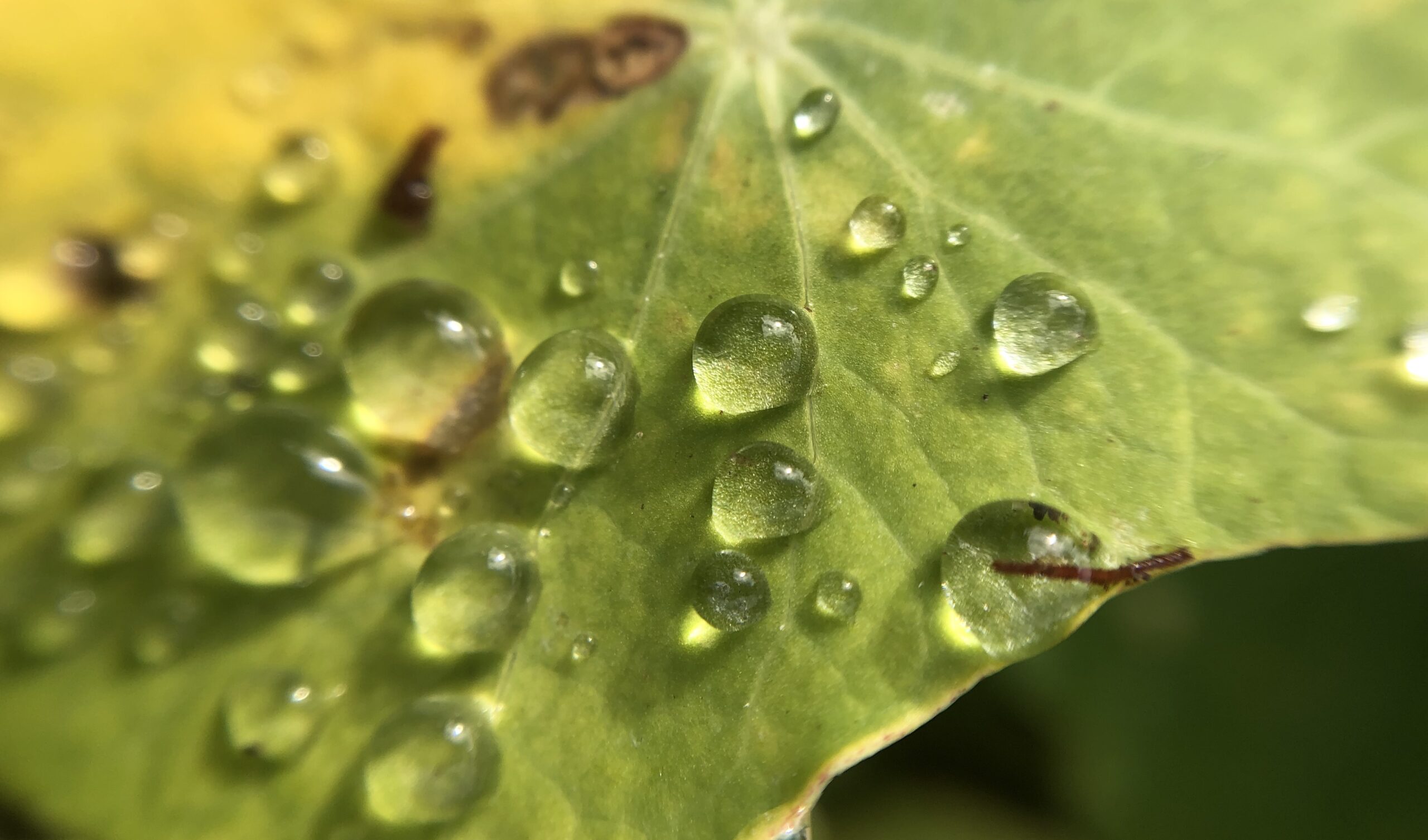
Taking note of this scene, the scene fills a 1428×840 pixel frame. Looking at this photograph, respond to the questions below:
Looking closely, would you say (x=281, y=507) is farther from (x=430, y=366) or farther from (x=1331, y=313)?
(x=1331, y=313)

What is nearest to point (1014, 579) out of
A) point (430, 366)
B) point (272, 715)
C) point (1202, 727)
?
point (430, 366)

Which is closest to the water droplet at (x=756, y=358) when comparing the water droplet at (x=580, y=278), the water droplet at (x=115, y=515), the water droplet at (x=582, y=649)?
the water droplet at (x=580, y=278)

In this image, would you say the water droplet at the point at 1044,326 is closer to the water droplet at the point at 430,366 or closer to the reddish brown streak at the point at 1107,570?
the reddish brown streak at the point at 1107,570

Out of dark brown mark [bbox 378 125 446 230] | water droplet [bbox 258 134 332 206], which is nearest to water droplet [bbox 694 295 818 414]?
dark brown mark [bbox 378 125 446 230]

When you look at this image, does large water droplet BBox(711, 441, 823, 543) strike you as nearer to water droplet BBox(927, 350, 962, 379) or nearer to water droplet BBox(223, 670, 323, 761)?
water droplet BBox(927, 350, 962, 379)

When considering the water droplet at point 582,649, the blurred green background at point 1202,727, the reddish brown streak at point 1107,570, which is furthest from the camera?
the blurred green background at point 1202,727
